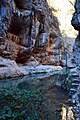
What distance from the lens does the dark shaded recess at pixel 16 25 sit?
64.0 feet

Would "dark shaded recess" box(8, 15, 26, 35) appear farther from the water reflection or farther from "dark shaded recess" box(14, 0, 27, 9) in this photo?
the water reflection

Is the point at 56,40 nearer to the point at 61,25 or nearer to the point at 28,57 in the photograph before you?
the point at 28,57

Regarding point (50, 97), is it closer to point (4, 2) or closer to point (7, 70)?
point (7, 70)

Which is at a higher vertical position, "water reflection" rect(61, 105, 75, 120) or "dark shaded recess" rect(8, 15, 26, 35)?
"dark shaded recess" rect(8, 15, 26, 35)

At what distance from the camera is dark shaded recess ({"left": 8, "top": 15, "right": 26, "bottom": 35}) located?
19500 millimetres

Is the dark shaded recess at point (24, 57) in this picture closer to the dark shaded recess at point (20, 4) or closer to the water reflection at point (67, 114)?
the dark shaded recess at point (20, 4)

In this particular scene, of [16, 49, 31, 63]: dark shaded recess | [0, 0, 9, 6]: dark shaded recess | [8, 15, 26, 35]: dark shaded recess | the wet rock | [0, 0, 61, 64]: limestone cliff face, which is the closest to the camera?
the wet rock

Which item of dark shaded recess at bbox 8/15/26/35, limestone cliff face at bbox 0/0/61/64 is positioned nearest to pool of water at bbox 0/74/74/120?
limestone cliff face at bbox 0/0/61/64

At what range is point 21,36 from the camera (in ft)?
71.3

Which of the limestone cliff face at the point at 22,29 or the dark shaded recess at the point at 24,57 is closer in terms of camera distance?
the limestone cliff face at the point at 22,29

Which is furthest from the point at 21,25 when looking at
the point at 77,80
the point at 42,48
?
the point at 77,80

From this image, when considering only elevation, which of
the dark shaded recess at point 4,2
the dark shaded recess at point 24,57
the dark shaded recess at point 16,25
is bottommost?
the dark shaded recess at point 24,57

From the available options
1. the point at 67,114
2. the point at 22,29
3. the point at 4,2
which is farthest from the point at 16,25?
the point at 67,114

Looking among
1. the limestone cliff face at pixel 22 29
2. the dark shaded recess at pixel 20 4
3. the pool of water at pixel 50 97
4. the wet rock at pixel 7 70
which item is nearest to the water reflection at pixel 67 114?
the pool of water at pixel 50 97
